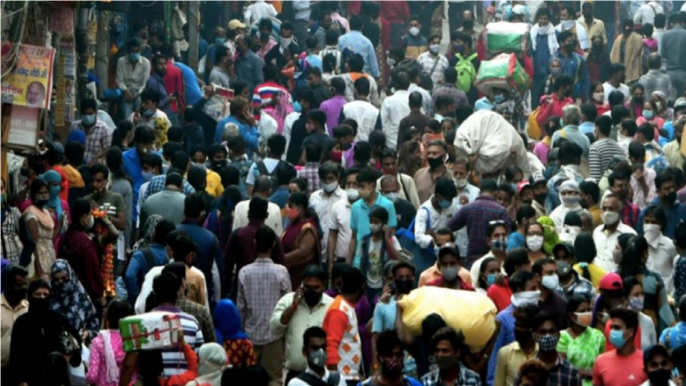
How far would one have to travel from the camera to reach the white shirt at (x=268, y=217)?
1797cm

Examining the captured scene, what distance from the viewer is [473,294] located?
1514 centimetres

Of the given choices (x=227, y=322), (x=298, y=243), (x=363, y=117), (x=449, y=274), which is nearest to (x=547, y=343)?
(x=449, y=274)

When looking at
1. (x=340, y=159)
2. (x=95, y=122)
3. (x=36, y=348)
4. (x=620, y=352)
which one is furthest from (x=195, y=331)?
(x=95, y=122)

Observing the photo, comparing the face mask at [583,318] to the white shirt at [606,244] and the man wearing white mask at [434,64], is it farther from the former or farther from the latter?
the man wearing white mask at [434,64]

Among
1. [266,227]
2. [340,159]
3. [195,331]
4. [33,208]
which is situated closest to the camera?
[195,331]

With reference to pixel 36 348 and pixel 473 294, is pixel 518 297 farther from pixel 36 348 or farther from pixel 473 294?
pixel 36 348

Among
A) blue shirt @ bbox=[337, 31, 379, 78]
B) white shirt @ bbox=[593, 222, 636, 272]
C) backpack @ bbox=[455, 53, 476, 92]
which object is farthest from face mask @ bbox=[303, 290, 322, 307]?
blue shirt @ bbox=[337, 31, 379, 78]

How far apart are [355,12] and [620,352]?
18964mm

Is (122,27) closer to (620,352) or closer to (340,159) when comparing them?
(340,159)

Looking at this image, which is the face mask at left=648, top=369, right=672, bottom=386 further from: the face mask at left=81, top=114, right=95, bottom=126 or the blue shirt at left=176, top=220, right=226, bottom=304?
the face mask at left=81, top=114, right=95, bottom=126

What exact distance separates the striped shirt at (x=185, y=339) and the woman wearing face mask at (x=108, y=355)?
0.50 m

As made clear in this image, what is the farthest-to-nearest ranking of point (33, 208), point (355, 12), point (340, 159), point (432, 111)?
1. point (355, 12)
2. point (432, 111)
3. point (340, 159)
4. point (33, 208)

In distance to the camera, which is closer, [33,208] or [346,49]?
[33,208]

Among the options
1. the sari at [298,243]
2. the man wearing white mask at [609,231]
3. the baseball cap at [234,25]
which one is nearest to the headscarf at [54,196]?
the sari at [298,243]
